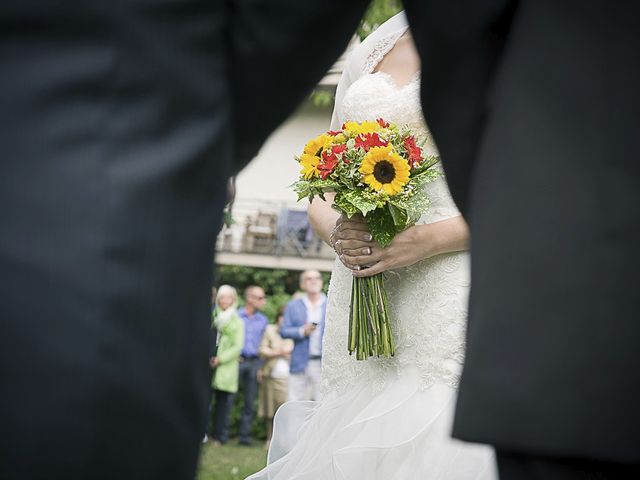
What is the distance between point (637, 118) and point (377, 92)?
282cm

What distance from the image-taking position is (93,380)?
66.1 inches

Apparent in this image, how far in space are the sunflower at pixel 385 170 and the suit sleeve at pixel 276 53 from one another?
6.58ft

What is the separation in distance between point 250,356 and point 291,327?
5.56 feet

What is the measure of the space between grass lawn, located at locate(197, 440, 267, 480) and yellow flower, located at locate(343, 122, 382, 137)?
4.39 metres

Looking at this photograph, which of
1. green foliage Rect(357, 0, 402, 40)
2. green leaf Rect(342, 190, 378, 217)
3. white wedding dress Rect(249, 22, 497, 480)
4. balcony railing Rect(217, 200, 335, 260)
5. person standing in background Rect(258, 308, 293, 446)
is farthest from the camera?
balcony railing Rect(217, 200, 335, 260)

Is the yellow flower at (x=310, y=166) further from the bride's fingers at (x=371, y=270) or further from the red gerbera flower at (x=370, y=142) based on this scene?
the bride's fingers at (x=371, y=270)

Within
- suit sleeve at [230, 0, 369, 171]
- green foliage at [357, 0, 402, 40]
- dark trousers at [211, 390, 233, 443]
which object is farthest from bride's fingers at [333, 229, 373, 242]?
dark trousers at [211, 390, 233, 443]

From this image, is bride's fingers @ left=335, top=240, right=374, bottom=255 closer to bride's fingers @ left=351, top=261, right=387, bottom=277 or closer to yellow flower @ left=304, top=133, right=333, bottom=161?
bride's fingers @ left=351, top=261, right=387, bottom=277

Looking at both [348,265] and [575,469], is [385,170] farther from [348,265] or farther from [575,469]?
[575,469]

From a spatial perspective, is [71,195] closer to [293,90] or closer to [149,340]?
[149,340]

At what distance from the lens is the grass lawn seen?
31.1 feet

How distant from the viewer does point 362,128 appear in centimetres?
433

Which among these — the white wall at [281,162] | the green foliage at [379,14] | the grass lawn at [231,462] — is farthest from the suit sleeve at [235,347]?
the white wall at [281,162]

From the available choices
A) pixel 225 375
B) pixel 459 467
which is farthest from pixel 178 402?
pixel 225 375
